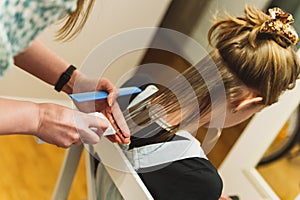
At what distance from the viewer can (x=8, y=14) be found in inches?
24.9

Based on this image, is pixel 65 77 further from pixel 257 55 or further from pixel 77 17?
pixel 257 55

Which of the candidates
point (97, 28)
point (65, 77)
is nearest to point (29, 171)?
point (97, 28)

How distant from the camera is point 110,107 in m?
1.12

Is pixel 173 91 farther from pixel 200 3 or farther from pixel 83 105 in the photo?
pixel 200 3

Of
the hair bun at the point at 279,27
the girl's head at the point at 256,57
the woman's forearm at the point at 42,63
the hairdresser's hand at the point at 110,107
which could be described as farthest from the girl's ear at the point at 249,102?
the woman's forearm at the point at 42,63

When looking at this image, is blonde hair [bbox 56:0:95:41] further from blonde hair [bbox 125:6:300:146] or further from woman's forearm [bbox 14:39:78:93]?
blonde hair [bbox 125:6:300:146]

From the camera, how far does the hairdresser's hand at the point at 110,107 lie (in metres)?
1.09

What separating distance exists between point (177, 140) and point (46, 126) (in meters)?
0.37

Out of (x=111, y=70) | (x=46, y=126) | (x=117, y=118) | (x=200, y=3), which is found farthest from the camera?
(x=111, y=70)

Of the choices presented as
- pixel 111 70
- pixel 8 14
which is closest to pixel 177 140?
pixel 8 14

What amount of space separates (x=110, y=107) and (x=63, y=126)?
0.26 m

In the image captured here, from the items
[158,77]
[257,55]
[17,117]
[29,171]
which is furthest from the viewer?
[29,171]

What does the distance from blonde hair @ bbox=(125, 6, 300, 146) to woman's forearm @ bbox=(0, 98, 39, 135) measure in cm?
38

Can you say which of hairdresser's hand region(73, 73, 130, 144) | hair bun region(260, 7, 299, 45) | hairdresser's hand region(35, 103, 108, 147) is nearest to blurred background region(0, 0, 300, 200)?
hair bun region(260, 7, 299, 45)
